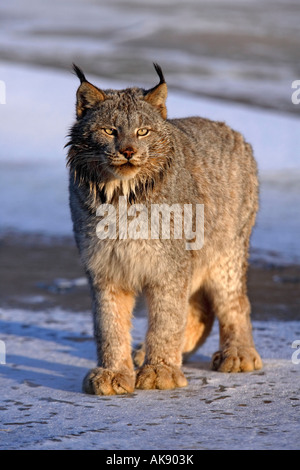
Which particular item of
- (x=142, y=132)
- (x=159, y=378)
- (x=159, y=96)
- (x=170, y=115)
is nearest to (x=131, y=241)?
(x=142, y=132)

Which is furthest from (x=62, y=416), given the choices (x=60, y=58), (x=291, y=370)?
(x=60, y=58)

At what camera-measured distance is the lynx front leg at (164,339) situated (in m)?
5.12

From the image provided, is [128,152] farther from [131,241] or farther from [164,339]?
[164,339]

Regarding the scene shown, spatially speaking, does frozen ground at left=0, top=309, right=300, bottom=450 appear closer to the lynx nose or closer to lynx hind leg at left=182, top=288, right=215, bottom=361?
lynx hind leg at left=182, top=288, right=215, bottom=361

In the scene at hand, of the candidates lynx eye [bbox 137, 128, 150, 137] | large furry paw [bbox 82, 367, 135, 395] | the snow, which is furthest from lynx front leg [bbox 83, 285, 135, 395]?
the snow

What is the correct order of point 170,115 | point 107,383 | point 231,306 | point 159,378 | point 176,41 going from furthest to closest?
1. point 176,41
2. point 170,115
3. point 231,306
4. point 159,378
5. point 107,383

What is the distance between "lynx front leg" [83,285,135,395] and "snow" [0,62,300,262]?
3233 millimetres

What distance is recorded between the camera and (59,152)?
12.8m

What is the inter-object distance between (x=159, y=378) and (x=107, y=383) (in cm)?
33

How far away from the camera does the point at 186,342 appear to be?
5.98m

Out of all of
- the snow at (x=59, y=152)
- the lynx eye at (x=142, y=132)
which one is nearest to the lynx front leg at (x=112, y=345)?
the lynx eye at (x=142, y=132)

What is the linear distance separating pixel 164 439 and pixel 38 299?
3.49m
